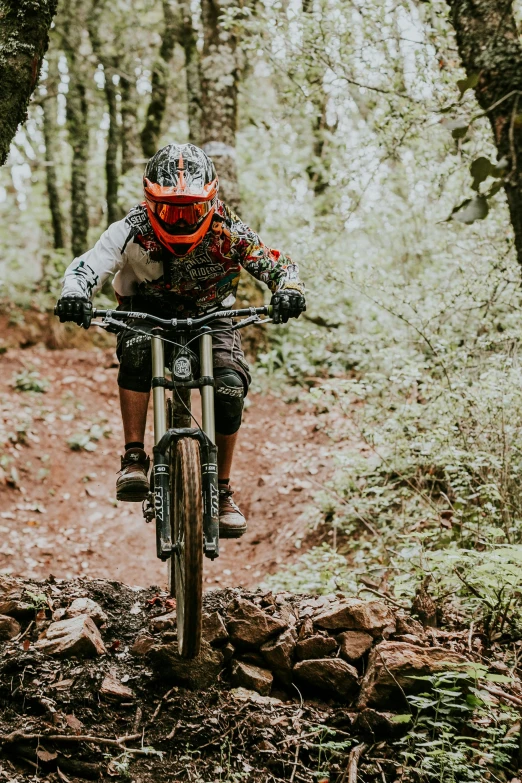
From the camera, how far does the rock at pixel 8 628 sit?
12.7ft

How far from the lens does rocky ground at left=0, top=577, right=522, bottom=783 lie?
305cm

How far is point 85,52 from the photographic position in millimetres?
14273

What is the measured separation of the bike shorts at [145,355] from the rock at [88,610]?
52.7 inches

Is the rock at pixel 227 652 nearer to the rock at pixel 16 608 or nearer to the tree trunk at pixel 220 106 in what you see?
the rock at pixel 16 608

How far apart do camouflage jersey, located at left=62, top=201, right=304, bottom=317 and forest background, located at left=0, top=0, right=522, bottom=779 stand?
1.24 meters

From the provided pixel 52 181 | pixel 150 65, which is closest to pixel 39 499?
pixel 52 181

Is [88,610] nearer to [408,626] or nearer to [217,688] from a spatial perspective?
[217,688]

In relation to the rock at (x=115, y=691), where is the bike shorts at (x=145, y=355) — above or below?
above

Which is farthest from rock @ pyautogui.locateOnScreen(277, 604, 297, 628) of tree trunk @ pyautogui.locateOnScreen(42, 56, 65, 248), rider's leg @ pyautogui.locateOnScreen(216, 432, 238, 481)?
tree trunk @ pyautogui.locateOnScreen(42, 56, 65, 248)

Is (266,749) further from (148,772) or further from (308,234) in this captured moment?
(308,234)

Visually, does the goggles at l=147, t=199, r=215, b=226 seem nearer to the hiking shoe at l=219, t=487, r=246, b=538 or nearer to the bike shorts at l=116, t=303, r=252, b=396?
the bike shorts at l=116, t=303, r=252, b=396


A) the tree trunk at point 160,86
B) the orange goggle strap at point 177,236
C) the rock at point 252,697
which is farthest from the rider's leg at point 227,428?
the tree trunk at point 160,86

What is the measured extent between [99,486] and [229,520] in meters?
5.02

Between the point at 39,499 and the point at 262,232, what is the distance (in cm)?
600
